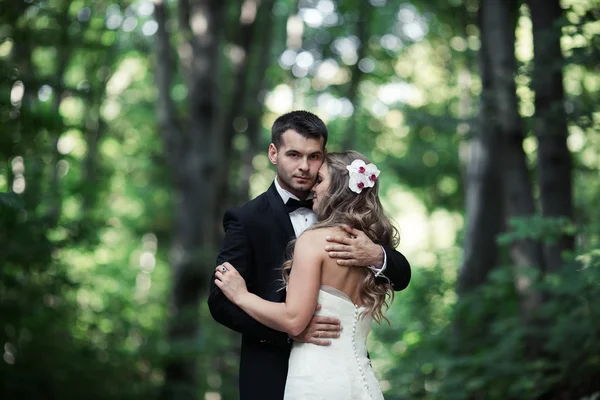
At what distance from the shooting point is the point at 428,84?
81.9 feet

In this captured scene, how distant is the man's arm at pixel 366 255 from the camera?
13.4ft

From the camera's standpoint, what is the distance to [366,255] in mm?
4160

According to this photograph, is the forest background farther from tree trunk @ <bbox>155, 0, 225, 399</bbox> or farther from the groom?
the groom

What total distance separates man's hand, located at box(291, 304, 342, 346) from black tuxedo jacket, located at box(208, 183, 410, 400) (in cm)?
13

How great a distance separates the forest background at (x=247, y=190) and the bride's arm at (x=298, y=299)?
2011 millimetres

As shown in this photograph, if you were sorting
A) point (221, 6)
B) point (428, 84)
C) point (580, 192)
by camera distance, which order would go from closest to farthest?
point (221, 6) < point (580, 192) < point (428, 84)

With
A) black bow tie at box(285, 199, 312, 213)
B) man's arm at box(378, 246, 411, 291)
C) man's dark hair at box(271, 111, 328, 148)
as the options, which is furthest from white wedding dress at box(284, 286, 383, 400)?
man's dark hair at box(271, 111, 328, 148)

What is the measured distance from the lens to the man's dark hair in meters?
4.31

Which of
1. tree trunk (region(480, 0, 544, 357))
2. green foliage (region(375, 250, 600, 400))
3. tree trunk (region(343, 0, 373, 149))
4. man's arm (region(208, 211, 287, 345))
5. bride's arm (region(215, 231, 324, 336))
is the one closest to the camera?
bride's arm (region(215, 231, 324, 336))

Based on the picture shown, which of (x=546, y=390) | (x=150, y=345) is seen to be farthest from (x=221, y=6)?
(x=546, y=390)

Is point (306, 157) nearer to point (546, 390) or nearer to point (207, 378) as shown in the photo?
point (546, 390)

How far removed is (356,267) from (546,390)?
512cm

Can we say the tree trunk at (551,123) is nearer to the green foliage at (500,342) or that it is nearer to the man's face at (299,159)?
the green foliage at (500,342)

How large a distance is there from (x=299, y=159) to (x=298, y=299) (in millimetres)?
703
